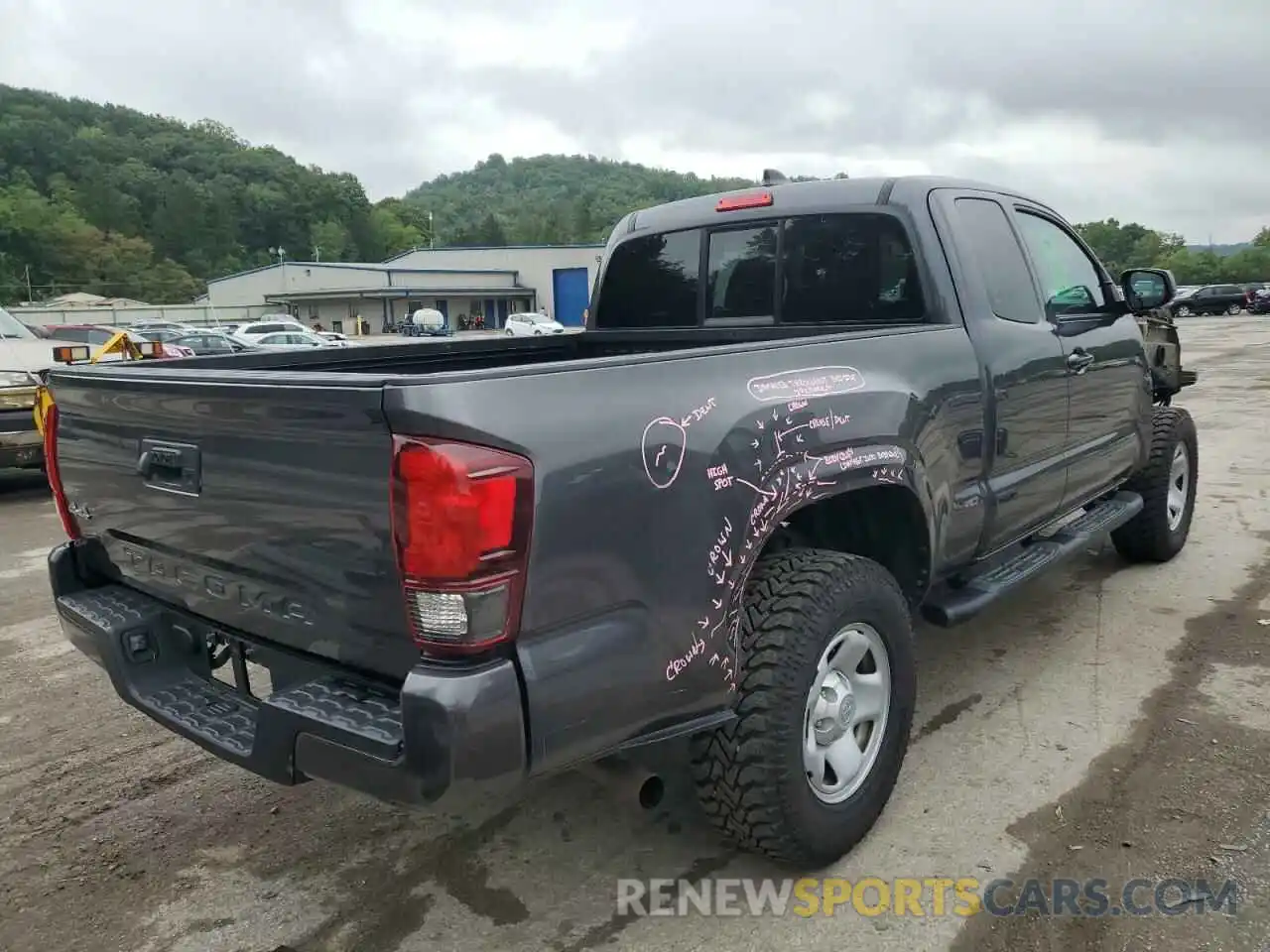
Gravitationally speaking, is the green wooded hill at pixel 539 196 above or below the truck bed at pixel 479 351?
above

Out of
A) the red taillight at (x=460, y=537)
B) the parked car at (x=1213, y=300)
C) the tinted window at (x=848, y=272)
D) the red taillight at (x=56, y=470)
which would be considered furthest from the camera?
the parked car at (x=1213, y=300)

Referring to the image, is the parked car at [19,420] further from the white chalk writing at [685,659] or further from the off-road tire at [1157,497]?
the off-road tire at [1157,497]

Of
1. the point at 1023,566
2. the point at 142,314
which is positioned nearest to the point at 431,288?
the point at 142,314

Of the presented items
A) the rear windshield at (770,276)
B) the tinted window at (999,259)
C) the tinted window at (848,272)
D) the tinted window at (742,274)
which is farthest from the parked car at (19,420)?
the tinted window at (999,259)

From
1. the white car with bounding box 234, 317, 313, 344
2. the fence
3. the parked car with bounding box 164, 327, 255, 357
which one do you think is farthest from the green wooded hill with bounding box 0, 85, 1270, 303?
the parked car with bounding box 164, 327, 255, 357

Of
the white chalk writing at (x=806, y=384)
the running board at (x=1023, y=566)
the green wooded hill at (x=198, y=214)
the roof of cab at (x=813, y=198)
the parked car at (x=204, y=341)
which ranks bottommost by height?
the running board at (x=1023, y=566)

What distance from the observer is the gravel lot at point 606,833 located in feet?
8.27

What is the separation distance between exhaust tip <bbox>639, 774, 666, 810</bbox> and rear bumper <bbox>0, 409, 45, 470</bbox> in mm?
7335

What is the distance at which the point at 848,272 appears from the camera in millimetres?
3711

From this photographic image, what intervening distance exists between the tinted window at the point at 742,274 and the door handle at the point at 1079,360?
4.22ft

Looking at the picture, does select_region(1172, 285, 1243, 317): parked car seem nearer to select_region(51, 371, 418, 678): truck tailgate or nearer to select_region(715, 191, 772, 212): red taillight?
select_region(715, 191, 772, 212): red taillight

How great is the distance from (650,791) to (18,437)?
7.49m

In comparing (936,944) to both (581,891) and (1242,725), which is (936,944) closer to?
(581,891)

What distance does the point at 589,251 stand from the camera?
65.2 m
